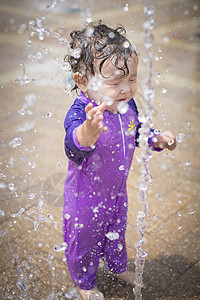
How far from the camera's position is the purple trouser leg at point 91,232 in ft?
5.55

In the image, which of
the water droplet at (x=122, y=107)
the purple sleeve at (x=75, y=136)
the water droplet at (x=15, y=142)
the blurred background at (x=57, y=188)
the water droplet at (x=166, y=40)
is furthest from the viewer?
the water droplet at (x=166, y=40)

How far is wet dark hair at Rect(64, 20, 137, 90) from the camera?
1.46m

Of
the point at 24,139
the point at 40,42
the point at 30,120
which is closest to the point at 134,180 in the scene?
the point at 24,139

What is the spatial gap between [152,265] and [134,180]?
89cm

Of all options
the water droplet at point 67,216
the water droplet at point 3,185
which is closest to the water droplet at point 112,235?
the water droplet at point 67,216

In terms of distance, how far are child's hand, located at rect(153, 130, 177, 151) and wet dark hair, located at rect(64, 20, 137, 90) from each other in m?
0.47

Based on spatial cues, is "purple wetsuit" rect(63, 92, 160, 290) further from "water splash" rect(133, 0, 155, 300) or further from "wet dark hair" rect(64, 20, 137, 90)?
"wet dark hair" rect(64, 20, 137, 90)

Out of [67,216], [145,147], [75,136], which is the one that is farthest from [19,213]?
[75,136]

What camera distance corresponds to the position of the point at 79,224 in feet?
5.60

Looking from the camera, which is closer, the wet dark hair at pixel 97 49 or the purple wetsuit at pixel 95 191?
the wet dark hair at pixel 97 49

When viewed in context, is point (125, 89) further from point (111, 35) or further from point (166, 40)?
point (166, 40)

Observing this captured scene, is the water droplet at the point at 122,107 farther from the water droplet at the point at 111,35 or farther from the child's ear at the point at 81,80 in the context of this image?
the water droplet at the point at 111,35

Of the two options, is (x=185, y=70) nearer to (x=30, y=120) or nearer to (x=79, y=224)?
(x=30, y=120)

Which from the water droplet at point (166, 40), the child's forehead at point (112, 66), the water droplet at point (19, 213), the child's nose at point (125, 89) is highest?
the water droplet at point (166, 40)
